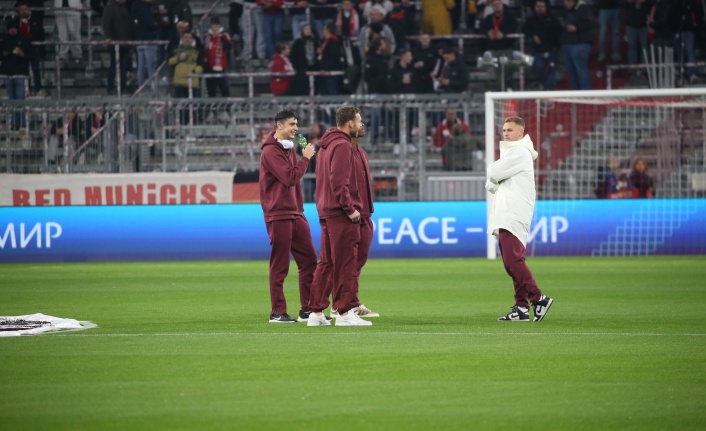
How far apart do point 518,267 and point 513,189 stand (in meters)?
0.85

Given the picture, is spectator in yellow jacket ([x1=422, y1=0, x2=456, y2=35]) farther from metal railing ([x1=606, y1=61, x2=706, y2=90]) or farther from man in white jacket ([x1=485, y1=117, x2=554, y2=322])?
man in white jacket ([x1=485, y1=117, x2=554, y2=322])

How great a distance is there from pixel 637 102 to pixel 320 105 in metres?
6.61

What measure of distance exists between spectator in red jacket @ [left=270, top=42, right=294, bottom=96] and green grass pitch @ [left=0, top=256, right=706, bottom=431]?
1291 centimetres

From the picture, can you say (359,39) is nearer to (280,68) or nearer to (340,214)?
(280,68)

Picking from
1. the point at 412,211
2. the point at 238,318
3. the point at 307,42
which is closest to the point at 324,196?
the point at 238,318

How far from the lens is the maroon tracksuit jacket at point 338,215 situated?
11844mm

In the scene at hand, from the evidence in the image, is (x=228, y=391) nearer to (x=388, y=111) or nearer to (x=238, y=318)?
(x=238, y=318)

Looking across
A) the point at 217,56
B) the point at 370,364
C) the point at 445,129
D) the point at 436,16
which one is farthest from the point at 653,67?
the point at 370,364

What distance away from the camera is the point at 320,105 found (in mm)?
25297

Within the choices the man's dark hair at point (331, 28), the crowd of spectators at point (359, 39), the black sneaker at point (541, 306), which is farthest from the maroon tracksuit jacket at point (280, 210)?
the man's dark hair at point (331, 28)

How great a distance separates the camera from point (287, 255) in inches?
502

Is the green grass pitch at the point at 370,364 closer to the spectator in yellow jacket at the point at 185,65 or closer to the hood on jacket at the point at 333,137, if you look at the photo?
the hood on jacket at the point at 333,137

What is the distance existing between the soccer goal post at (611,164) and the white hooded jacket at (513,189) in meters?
10.1

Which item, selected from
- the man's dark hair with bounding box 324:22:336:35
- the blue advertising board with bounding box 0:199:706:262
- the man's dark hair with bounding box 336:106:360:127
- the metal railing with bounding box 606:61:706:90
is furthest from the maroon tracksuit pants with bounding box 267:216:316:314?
the metal railing with bounding box 606:61:706:90
